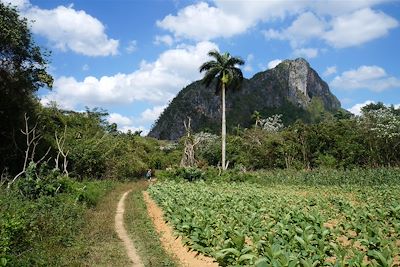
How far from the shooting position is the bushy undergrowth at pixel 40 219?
9.09 m

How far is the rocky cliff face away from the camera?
146m

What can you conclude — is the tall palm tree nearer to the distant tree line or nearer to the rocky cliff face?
the distant tree line

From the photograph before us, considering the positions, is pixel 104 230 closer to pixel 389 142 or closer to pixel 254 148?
pixel 389 142

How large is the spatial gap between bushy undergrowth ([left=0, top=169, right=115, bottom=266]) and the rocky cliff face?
4524 inches

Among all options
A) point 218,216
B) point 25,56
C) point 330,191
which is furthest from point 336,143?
point 218,216

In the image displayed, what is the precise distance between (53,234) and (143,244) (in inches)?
99.7

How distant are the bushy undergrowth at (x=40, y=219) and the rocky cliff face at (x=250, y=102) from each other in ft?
377

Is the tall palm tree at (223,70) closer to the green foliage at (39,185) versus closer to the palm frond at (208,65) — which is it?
the palm frond at (208,65)

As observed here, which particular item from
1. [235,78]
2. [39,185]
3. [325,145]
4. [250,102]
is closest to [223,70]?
[235,78]

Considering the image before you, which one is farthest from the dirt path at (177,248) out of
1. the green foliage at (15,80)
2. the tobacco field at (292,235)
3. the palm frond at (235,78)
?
the palm frond at (235,78)

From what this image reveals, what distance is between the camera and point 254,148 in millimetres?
55531

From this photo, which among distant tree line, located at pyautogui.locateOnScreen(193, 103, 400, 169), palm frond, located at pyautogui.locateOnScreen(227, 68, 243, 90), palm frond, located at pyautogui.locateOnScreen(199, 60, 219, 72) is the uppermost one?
palm frond, located at pyautogui.locateOnScreen(199, 60, 219, 72)

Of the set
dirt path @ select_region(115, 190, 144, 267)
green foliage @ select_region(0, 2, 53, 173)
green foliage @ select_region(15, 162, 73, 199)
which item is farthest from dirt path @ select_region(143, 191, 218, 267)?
green foliage @ select_region(0, 2, 53, 173)

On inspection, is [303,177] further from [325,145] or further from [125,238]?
[125,238]
